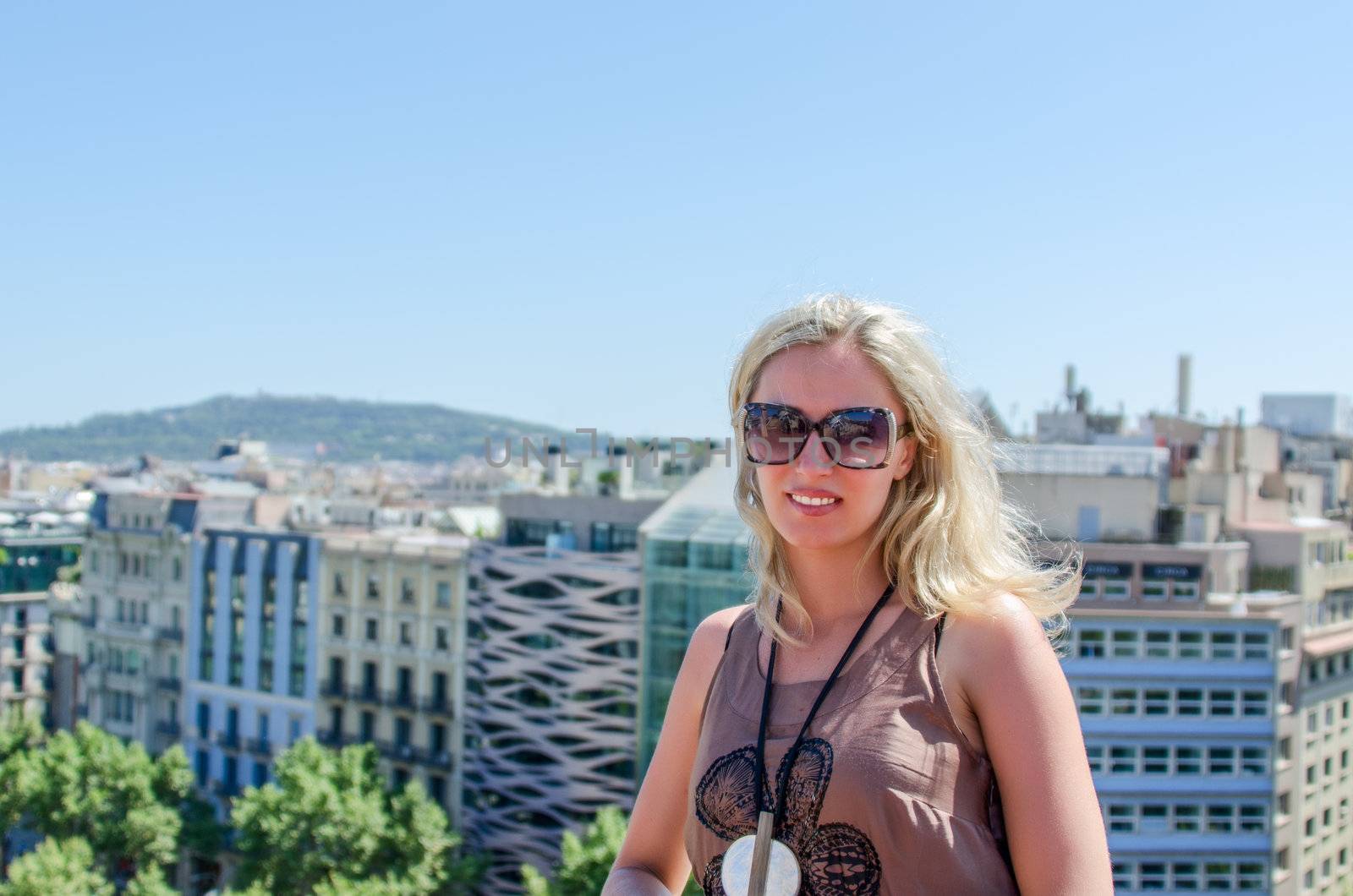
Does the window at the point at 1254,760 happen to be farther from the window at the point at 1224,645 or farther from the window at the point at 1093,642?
the window at the point at 1093,642

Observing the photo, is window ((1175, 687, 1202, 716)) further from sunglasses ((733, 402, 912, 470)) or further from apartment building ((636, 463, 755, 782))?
sunglasses ((733, 402, 912, 470))

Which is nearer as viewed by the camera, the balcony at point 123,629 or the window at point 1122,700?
the window at point 1122,700

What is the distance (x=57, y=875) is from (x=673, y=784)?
38.8 meters

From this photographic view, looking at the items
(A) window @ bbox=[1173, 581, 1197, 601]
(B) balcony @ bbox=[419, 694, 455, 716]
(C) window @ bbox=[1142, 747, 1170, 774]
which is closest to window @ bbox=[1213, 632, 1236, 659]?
(A) window @ bbox=[1173, 581, 1197, 601]

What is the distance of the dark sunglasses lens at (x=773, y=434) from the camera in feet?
11.3

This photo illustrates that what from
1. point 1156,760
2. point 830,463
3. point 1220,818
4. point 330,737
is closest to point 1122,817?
point 1156,760

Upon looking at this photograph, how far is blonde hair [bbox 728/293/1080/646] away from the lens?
10.7 feet

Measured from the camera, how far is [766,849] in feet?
10.3

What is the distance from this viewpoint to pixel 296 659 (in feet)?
164

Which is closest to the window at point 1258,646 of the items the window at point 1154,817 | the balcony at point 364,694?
the window at point 1154,817

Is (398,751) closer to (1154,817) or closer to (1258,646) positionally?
(1154,817)

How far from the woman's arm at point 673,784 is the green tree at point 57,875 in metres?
37.8

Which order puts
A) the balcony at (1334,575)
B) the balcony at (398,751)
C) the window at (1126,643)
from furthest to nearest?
the balcony at (398,751), the balcony at (1334,575), the window at (1126,643)

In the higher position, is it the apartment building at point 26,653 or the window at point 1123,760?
the window at point 1123,760
